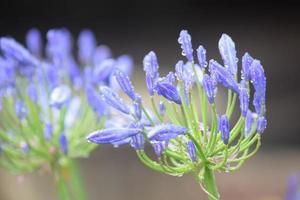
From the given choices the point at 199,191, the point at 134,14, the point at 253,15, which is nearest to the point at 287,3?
the point at 253,15

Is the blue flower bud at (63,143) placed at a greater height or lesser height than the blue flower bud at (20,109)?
lesser

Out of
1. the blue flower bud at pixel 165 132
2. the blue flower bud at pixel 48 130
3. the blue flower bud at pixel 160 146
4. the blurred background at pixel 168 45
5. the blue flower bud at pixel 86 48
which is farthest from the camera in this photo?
the blurred background at pixel 168 45

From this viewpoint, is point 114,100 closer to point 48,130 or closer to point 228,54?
point 228,54

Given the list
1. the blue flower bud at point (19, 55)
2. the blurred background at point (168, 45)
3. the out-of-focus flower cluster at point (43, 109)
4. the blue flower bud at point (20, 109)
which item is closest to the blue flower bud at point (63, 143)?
the out-of-focus flower cluster at point (43, 109)

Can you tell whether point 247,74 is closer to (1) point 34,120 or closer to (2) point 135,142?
(2) point 135,142

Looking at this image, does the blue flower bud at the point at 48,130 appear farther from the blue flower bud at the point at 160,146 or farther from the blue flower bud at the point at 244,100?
the blue flower bud at the point at 244,100

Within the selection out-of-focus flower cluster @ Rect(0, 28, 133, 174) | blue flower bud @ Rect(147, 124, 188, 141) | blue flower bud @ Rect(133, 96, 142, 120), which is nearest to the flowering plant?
out-of-focus flower cluster @ Rect(0, 28, 133, 174)

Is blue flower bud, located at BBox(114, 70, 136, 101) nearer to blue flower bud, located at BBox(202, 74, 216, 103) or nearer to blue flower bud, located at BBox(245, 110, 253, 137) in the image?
blue flower bud, located at BBox(202, 74, 216, 103)

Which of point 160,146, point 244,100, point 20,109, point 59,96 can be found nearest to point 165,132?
point 160,146
